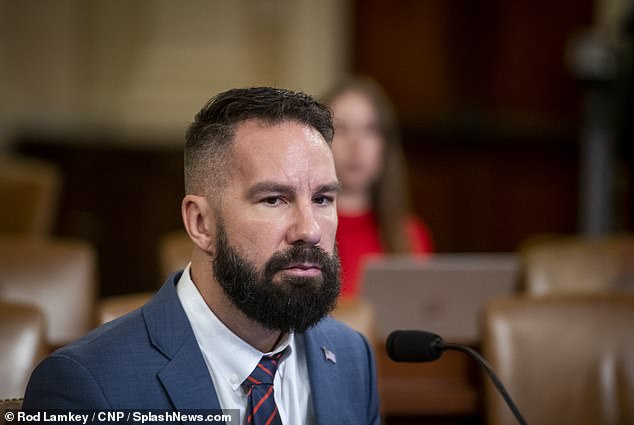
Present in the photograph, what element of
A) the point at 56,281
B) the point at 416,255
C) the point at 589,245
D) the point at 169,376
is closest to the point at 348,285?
the point at 416,255

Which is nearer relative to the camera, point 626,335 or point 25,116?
point 626,335

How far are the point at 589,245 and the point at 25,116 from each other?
3.91 meters

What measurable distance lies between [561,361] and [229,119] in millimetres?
1117

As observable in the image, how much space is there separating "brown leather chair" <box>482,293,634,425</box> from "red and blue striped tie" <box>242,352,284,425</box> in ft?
2.59

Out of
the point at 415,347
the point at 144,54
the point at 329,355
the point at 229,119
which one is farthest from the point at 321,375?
the point at 144,54

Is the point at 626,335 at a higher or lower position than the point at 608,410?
higher

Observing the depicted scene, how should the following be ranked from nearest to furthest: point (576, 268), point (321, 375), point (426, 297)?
point (321, 375), point (426, 297), point (576, 268)

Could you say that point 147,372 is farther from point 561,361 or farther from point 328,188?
point 561,361

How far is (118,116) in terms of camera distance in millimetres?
6082

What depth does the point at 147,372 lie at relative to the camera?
151cm

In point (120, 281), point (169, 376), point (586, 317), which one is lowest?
point (120, 281)

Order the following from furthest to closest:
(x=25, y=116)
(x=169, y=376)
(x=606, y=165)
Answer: (x=25, y=116), (x=606, y=165), (x=169, y=376)

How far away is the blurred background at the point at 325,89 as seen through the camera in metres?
5.77

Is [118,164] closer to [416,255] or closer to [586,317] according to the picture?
[416,255]
